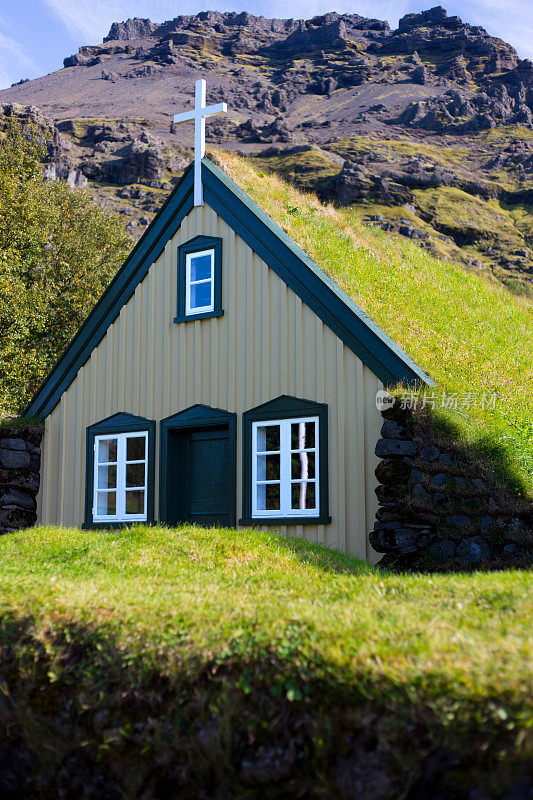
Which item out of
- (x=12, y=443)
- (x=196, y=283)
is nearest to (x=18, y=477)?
(x=12, y=443)

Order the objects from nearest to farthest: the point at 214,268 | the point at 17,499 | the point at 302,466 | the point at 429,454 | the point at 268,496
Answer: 1. the point at 429,454
2. the point at 302,466
3. the point at 268,496
4. the point at 214,268
5. the point at 17,499

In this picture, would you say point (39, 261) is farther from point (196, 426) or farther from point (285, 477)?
point (285, 477)

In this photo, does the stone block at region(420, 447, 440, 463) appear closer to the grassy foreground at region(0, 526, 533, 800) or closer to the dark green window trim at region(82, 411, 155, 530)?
the grassy foreground at region(0, 526, 533, 800)

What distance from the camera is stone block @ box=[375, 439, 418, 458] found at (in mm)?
9664

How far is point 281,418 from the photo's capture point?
37.0ft

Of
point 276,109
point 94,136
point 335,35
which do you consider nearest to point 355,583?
point 94,136

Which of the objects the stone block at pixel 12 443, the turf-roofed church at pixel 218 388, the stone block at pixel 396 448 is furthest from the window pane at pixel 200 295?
the stone block at pixel 396 448

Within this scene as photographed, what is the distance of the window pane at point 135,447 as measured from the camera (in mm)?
12914

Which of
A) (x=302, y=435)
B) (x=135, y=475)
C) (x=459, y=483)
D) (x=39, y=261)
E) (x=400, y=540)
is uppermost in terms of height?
(x=39, y=261)

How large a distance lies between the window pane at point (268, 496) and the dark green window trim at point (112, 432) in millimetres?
1964

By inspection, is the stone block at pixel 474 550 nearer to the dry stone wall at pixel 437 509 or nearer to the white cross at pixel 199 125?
the dry stone wall at pixel 437 509

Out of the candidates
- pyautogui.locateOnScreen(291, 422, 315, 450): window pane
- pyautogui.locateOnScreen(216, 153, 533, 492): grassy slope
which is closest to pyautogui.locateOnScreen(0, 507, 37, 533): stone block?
pyautogui.locateOnScreen(291, 422, 315, 450): window pane

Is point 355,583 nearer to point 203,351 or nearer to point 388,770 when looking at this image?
point 388,770

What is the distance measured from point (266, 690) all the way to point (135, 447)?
29.7 feet
